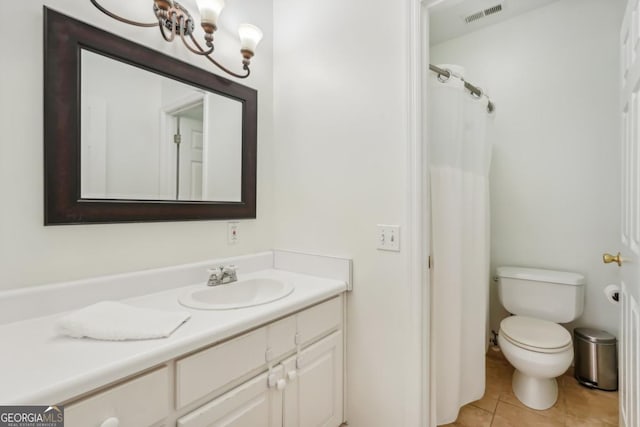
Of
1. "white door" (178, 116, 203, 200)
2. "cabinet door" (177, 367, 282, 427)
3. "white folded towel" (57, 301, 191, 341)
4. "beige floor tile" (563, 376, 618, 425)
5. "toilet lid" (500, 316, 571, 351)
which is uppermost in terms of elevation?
"white door" (178, 116, 203, 200)

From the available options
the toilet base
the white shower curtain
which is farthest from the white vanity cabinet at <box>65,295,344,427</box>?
the toilet base

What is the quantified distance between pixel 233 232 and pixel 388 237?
0.81 metres

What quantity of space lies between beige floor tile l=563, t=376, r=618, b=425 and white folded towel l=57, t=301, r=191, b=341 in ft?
7.09

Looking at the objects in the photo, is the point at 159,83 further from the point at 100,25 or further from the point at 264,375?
the point at 264,375

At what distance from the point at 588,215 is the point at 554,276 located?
1.61 feet

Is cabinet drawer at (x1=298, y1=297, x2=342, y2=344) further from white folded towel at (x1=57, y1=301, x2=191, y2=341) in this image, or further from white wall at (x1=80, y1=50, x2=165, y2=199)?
white wall at (x1=80, y1=50, x2=165, y2=199)

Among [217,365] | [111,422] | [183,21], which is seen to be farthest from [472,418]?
[183,21]

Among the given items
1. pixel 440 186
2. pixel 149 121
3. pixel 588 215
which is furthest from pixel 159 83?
pixel 588 215

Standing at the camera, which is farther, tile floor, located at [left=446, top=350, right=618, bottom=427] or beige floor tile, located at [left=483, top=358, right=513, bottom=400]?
beige floor tile, located at [left=483, top=358, right=513, bottom=400]

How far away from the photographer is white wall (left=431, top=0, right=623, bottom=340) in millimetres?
2014

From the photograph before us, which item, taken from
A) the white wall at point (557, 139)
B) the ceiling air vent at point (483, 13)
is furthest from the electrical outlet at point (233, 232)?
the ceiling air vent at point (483, 13)

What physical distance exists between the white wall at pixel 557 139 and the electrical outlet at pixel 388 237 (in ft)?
4.96
